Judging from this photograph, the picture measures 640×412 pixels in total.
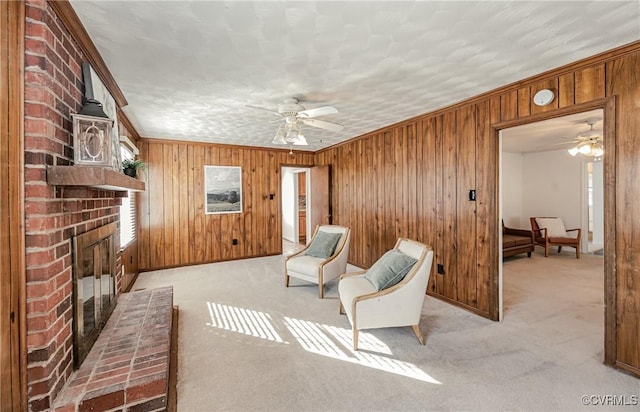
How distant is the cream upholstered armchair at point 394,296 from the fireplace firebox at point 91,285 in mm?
1885

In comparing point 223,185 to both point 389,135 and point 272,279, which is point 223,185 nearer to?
point 272,279

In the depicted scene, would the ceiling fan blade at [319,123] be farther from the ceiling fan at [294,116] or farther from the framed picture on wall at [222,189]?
the framed picture on wall at [222,189]

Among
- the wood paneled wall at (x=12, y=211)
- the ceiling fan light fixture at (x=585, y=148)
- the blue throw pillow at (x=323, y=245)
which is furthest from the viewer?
the ceiling fan light fixture at (x=585, y=148)

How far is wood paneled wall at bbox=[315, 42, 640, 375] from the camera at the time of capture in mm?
2014

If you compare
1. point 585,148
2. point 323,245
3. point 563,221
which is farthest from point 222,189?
point 563,221

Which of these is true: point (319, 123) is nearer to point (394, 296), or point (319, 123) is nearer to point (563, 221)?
point (394, 296)

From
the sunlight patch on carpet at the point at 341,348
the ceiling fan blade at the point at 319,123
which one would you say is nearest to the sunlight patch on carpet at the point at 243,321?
the sunlight patch on carpet at the point at 341,348

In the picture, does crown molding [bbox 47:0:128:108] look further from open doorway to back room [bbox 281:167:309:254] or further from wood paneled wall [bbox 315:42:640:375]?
open doorway to back room [bbox 281:167:309:254]

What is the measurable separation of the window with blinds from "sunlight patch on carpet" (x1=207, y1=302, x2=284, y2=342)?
158cm

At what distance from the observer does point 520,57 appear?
2.16 metres

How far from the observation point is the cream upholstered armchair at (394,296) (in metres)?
2.42

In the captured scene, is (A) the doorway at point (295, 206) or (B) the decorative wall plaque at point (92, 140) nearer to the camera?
(B) the decorative wall plaque at point (92, 140)

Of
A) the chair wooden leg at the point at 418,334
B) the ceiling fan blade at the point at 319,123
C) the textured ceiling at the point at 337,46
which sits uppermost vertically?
the textured ceiling at the point at 337,46

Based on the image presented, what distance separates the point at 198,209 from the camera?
5.39 metres
